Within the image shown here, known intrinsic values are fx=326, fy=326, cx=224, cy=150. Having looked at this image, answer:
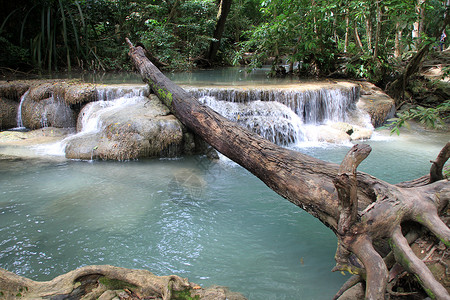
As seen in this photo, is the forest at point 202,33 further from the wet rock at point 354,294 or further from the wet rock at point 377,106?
the wet rock at point 354,294

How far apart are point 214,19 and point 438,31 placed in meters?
8.41

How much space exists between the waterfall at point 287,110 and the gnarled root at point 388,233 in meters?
4.95

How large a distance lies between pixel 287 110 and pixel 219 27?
7.60 meters

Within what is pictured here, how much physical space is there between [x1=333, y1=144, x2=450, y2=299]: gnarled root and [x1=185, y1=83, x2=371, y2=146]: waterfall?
4945mm

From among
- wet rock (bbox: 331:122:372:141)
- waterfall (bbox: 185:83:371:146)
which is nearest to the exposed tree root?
waterfall (bbox: 185:83:371:146)

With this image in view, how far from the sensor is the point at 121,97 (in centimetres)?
725

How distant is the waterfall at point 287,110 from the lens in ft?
23.5

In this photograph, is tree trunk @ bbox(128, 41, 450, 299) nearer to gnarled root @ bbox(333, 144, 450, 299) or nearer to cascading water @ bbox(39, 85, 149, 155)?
gnarled root @ bbox(333, 144, 450, 299)

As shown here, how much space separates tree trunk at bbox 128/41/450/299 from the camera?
1.86 metres

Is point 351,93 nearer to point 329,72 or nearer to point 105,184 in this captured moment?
point 329,72

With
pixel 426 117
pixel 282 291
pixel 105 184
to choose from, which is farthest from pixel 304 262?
pixel 105 184

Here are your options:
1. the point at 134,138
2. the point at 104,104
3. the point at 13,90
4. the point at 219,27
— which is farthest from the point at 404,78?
the point at 13,90

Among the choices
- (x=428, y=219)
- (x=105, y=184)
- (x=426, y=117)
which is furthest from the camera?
(x=105, y=184)

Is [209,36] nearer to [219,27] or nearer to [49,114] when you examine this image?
[219,27]
